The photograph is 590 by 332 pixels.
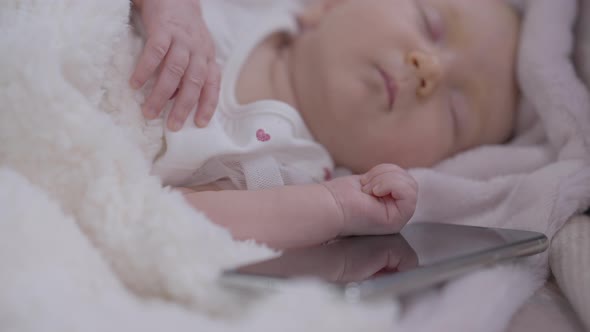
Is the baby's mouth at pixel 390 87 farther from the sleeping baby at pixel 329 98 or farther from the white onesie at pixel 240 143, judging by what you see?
the white onesie at pixel 240 143

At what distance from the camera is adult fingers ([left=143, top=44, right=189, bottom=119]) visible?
2.84 feet

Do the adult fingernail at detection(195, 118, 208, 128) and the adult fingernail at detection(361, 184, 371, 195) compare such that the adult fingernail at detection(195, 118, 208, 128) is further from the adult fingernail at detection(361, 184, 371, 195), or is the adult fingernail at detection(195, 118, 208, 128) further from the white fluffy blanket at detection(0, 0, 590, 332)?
the adult fingernail at detection(361, 184, 371, 195)

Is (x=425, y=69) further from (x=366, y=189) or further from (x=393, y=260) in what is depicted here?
(x=393, y=260)

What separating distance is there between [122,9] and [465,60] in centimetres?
70

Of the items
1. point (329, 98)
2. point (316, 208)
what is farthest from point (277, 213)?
point (329, 98)

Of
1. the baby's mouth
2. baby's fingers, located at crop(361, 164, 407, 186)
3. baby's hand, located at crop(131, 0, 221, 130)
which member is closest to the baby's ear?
the baby's mouth

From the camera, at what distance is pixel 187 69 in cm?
90

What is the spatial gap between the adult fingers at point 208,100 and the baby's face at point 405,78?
0.26 m

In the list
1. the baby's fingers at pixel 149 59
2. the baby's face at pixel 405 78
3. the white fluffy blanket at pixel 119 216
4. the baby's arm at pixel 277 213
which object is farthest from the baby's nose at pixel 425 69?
the baby's fingers at pixel 149 59

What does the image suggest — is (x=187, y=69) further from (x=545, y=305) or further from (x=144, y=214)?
(x=545, y=305)

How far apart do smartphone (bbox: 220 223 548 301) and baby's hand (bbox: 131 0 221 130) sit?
0.32 metres

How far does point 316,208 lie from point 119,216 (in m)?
0.28

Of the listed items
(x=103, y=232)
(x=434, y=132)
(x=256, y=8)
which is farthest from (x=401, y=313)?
(x=256, y=8)

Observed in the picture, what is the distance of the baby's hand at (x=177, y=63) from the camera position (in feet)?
2.84
